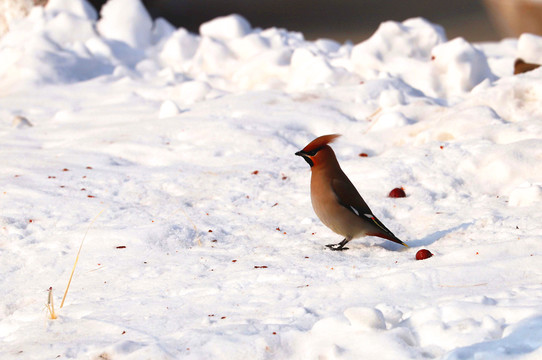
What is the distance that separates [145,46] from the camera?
8.26 metres

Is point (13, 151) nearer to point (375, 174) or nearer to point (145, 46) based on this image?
point (375, 174)

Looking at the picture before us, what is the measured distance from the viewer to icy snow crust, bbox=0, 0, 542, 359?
196cm

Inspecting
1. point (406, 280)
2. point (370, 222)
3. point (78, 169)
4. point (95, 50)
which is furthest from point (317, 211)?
point (95, 50)

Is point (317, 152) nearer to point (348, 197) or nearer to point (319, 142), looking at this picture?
point (319, 142)

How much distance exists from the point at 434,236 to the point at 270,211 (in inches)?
33.4

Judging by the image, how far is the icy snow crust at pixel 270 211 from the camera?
1.96 meters

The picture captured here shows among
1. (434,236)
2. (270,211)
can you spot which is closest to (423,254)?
(434,236)

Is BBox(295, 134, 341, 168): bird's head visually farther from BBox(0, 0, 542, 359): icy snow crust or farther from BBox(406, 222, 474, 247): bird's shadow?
BBox(406, 222, 474, 247): bird's shadow

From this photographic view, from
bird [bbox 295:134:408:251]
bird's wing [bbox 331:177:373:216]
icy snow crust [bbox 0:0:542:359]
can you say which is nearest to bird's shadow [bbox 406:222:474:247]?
icy snow crust [bbox 0:0:542:359]

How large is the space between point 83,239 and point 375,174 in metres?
1.58

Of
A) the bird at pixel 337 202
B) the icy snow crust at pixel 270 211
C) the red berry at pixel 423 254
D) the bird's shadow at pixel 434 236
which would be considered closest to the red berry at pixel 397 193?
the icy snow crust at pixel 270 211

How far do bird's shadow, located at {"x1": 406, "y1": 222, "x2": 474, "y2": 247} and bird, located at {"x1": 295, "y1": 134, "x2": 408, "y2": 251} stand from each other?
0.13m

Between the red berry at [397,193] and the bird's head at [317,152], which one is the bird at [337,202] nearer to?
the bird's head at [317,152]

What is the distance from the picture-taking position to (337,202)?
275 cm
